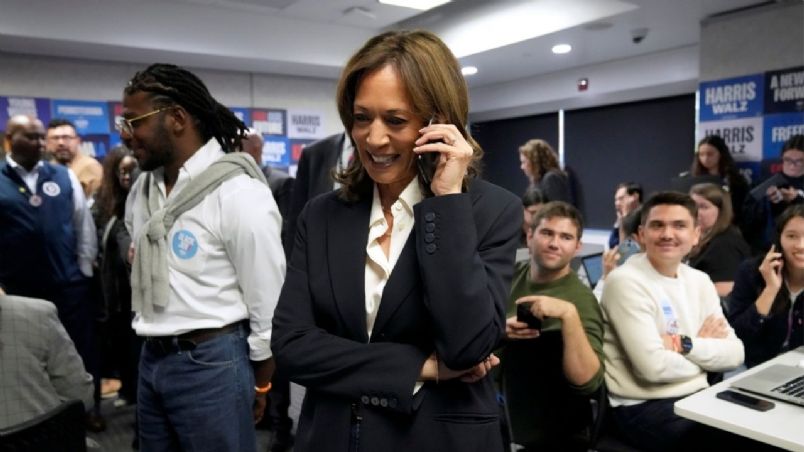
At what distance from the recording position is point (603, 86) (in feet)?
22.9

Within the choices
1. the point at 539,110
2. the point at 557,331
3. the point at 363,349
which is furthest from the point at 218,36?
the point at 363,349

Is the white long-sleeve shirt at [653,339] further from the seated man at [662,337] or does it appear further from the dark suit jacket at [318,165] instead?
the dark suit jacket at [318,165]

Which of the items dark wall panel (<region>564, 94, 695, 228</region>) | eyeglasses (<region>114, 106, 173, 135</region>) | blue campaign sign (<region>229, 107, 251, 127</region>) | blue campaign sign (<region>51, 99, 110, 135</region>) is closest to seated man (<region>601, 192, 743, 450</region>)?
eyeglasses (<region>114, 106, 173, 135</region>)

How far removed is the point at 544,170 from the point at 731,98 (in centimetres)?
168

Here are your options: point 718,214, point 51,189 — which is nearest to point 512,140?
point 718,214

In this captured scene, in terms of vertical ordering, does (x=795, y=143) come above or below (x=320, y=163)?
Answer: above

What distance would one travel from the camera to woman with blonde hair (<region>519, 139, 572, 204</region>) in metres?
5.15

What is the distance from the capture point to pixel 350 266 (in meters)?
1.04

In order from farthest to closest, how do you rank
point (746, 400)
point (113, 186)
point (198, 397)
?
point (113, 186) → point (746, 400) → point (198, 397)

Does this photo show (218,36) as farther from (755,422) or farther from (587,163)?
(755,422)

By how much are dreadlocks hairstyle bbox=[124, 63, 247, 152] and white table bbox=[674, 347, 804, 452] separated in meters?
1.63

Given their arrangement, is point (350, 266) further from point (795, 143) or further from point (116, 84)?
point (116, 84)

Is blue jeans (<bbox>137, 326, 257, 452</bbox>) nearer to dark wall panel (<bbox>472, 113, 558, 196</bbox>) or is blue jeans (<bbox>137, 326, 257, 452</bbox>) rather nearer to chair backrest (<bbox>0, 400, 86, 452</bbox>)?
chair backrest (<bbox>0, 400, 86, 452</bbox>)

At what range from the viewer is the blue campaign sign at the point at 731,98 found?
4.79m
